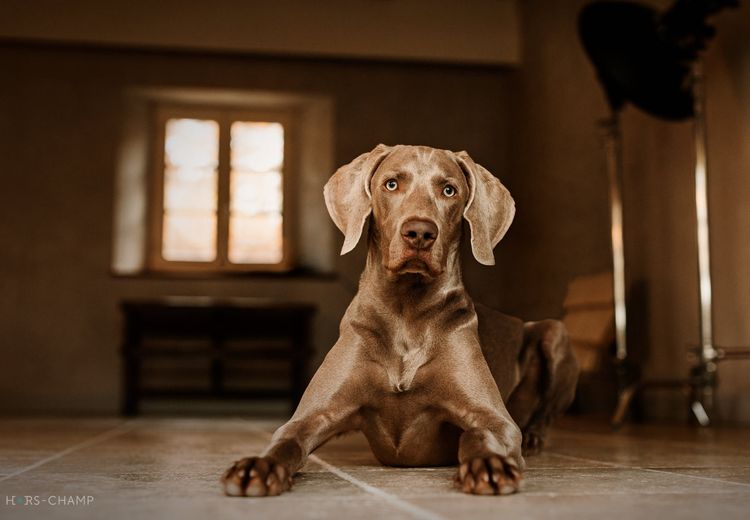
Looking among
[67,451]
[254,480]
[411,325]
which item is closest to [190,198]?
[67,451]

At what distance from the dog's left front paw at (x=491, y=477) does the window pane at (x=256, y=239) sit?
6757mm

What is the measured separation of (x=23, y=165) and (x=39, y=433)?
15.7ft

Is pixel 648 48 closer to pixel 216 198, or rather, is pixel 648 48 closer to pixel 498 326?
pixel 498 326

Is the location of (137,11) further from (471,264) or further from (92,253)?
(471,264)

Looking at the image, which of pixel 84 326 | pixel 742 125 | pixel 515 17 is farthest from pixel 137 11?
pixel 742 125

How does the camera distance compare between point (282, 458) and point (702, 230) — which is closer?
point (282, 458)

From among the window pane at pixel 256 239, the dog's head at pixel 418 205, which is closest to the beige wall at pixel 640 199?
the window pane at pixel 256 239

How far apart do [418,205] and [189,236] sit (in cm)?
663

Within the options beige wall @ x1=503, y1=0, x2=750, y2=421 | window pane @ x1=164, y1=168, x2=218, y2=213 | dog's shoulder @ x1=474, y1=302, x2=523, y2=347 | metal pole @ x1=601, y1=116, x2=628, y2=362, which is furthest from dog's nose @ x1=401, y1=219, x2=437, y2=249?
window pane @ x1=164, y1=168, x2=218, y2=213

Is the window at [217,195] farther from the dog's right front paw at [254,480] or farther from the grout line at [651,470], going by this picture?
the dog's right front paw at [254,480]

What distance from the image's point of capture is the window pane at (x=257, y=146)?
8305 millimetres

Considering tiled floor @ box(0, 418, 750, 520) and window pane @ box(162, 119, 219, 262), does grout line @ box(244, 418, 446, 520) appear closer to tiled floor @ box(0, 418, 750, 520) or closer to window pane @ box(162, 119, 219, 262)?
tiled floor @ box(0, 418, 750, 520)

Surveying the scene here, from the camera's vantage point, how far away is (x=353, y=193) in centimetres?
198

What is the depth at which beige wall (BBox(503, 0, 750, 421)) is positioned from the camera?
15.1 feet
